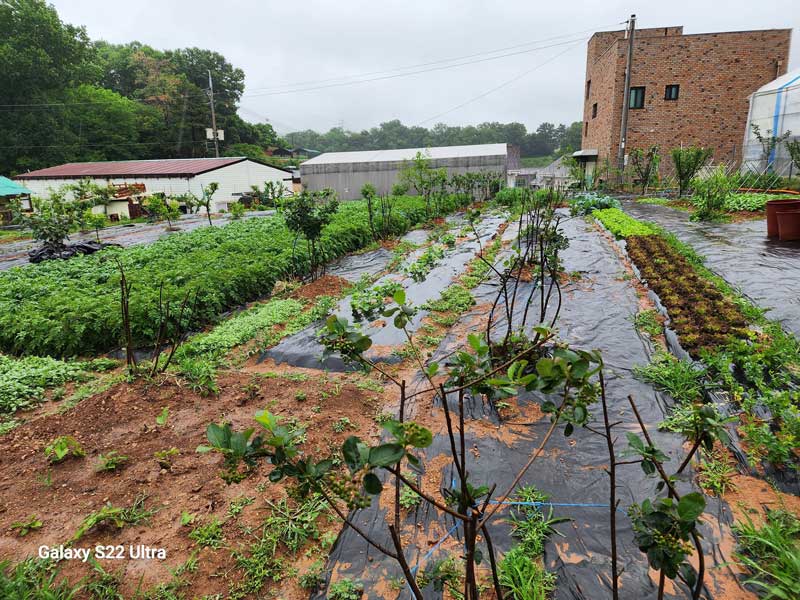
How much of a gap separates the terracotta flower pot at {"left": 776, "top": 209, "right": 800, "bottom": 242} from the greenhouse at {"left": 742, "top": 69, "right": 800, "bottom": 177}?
35.7 feet

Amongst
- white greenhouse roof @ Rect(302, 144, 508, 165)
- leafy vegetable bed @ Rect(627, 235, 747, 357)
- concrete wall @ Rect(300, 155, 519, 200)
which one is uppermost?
white greenhouse roof @ Rect(302, 144, 508, 165)

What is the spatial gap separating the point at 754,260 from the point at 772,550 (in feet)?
21.3

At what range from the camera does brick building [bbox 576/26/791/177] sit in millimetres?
20750

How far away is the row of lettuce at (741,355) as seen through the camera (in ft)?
9.13

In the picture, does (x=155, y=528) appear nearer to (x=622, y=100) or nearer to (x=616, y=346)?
(x=616, y=346)

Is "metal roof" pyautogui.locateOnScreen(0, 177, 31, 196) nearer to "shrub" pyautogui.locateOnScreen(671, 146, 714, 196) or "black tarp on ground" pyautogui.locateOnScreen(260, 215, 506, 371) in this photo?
"black tarp on ground" pyautogui.locateOnScreen(260, 215, 506, 371)

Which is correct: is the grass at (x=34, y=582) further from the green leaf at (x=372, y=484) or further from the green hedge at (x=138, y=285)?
the green hedge at (x=138, y=285)

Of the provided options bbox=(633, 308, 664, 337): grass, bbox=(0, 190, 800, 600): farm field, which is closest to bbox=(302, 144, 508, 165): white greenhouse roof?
bbox=(0, 190, 800, 600): farm field

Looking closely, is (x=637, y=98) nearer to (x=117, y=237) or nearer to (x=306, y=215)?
(x=306, y=215)

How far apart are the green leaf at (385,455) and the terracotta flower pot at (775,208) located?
34.1ft

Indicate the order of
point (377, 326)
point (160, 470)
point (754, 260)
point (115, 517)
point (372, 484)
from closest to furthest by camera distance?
point (372, 484), point (115, 517), point (160, 470), point (377, 326), point (754, 260)

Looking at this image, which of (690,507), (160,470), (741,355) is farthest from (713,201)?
(160,470)

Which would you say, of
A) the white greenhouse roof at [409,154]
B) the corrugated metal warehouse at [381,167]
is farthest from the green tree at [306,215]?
the white greenhouse roof at [409,154]

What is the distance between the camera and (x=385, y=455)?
1.09 metres
